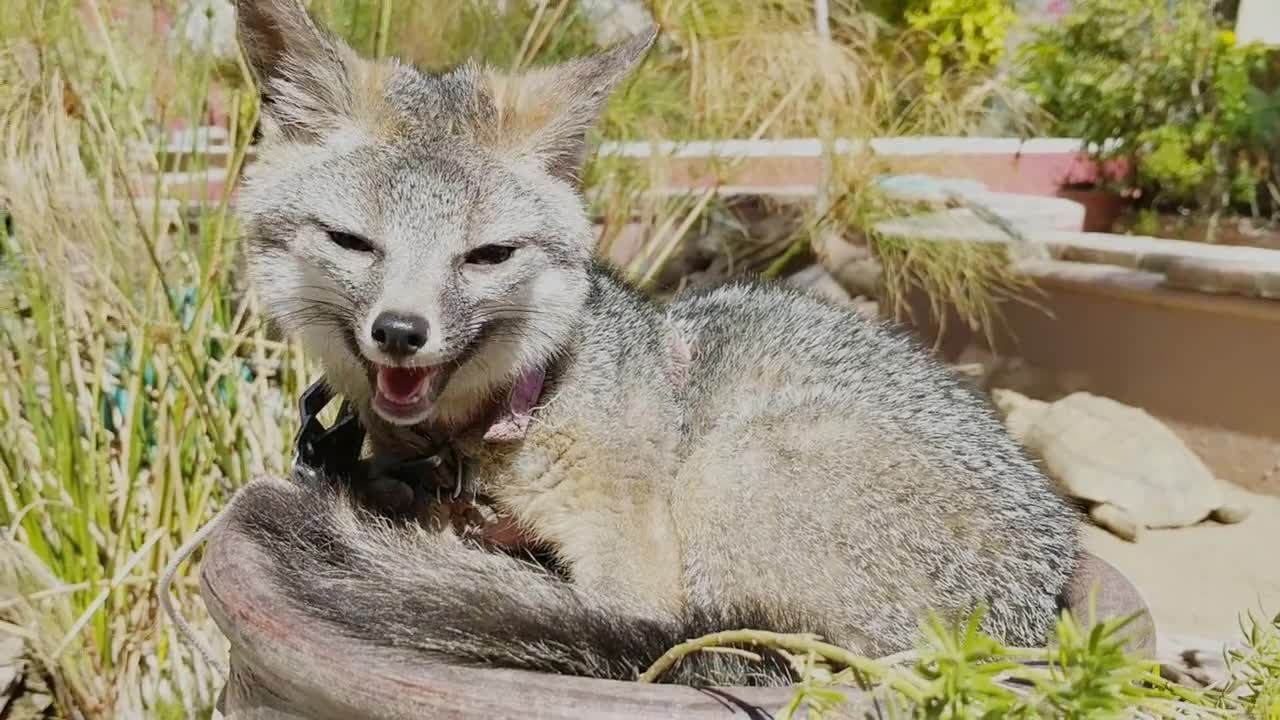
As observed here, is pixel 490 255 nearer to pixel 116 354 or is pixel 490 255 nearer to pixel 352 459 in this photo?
pixel 352 459

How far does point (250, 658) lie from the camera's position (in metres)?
0.90

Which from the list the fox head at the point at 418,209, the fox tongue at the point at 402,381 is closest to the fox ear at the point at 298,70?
the fox head at the point at 418,209

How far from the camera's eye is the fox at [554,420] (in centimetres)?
105

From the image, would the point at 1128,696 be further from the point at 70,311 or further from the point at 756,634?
the point at 70,311

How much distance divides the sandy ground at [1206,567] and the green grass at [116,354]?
169 centimetres

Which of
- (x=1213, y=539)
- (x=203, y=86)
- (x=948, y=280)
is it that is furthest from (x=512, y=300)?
(x=1213, y=539)

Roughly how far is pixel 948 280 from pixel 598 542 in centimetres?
196

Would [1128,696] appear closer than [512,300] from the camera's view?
Yes

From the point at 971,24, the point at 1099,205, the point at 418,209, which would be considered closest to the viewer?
the point at 418,209

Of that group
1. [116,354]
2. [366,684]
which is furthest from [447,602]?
[116,354]

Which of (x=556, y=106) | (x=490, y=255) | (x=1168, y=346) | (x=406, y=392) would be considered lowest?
(x=1168, y=346)

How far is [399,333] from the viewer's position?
38.6 inches

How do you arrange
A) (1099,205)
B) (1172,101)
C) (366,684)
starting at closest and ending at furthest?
A: (366,684)
(1172,101)
(1099,205)

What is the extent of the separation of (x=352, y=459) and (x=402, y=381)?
7.6 inches
